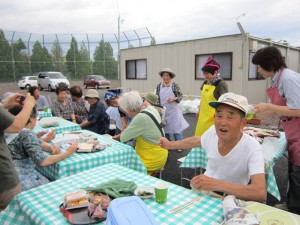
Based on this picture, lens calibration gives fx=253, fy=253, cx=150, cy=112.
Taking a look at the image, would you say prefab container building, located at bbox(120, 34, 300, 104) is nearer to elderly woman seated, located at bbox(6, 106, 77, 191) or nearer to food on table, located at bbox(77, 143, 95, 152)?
food on table, located at bbox(77, 143, 95, 152)

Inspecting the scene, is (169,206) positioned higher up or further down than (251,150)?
further down

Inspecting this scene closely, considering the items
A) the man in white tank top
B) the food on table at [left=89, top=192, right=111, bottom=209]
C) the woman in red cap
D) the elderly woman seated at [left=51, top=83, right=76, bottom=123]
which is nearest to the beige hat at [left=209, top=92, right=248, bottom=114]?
the man in white tank top

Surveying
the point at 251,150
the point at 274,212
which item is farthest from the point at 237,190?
the point at 251,150

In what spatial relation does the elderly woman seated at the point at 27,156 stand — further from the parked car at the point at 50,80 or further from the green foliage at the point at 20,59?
the green foliage at the point at 20,59

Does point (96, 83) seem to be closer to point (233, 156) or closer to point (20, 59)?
point (20, 59)

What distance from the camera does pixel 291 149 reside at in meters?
2.67

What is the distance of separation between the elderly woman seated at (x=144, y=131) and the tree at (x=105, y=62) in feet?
87.1

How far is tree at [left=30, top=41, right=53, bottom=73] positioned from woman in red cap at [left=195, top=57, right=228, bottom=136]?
26423 millimetres

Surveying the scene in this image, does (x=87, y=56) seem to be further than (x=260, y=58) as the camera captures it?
Yes

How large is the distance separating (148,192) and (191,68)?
362 inches

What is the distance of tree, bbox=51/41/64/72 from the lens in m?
27.6

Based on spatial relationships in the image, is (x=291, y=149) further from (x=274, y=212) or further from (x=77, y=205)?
(x=77, y=205)

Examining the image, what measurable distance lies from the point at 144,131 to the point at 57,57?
27843mm

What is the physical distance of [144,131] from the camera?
300cm
